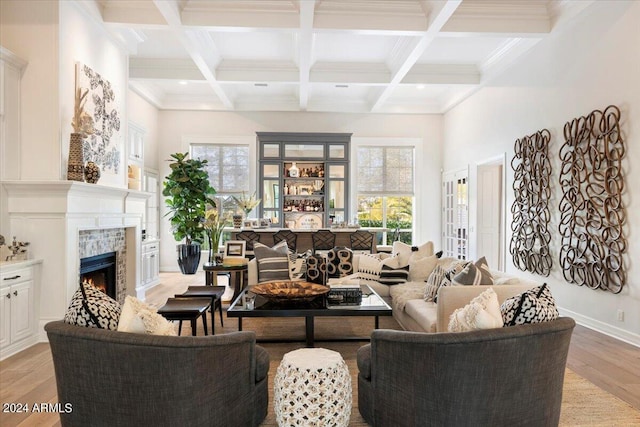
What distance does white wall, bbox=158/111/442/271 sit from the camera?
347 inches

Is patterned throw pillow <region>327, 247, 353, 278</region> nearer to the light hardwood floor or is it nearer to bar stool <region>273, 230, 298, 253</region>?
bar stool <region>273, 230, 298, 253</region>


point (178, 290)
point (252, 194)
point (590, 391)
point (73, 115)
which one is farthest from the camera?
point (252, 194)

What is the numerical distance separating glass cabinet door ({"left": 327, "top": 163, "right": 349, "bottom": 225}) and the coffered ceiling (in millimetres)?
1350

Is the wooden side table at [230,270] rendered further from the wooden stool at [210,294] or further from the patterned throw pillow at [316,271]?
the patterned throw pillow at [316,271]

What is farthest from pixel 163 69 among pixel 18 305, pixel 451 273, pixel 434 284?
pixel 451 273

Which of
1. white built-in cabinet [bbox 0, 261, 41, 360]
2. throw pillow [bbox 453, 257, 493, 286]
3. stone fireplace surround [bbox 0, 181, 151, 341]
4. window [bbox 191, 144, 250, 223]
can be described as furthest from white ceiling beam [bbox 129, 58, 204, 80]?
throw pillow [bbox 453, 257, 493, 286]

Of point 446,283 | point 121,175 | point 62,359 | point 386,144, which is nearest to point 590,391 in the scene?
point 446,283

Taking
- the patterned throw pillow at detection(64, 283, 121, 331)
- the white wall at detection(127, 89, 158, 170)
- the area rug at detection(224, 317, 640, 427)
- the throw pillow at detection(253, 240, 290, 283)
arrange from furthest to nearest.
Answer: the white wall at detection(127, 89, 158, 170) → the throw pillow at detection(253, 240, 290, 283) → the area rug at detection(224, 317, 640, 427) → the patterned throw pillow at detection(64, 283, 121, 331)

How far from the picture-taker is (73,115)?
425 centimetres

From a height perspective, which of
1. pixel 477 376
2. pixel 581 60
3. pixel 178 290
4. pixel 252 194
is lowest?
pixel 178 290

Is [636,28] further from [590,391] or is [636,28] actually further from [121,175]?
[121,175]

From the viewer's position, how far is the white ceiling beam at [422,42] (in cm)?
438

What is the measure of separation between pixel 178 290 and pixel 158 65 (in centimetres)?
371

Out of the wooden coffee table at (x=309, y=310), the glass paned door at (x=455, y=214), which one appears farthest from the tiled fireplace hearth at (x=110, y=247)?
the glass paned door at (x=455, y=214)
